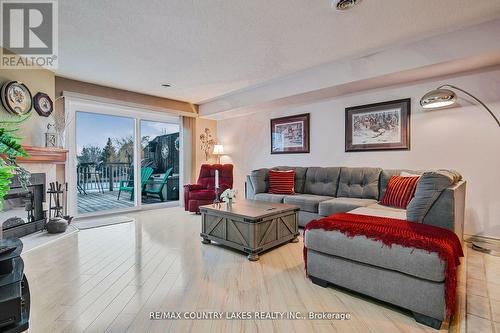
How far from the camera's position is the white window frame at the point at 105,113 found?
4.08 meters

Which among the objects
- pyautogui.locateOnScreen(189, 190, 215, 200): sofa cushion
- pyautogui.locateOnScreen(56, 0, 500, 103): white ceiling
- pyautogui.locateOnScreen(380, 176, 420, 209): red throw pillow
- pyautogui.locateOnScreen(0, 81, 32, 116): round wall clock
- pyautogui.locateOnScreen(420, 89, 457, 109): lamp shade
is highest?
pyautogui.locateOnScreen(56, 0, 500, 103): white ceiling

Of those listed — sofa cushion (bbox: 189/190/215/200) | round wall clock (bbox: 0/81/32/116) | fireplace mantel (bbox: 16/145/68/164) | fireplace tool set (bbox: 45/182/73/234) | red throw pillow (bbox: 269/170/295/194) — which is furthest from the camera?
sofa cushion (bbox: 189/190/215/200)

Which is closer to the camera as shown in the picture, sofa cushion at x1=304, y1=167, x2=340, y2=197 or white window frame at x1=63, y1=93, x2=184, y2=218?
sofa cushion at x1=304, y1=167, x2=340, y2=197

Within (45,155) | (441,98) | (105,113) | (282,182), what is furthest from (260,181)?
(105,113)

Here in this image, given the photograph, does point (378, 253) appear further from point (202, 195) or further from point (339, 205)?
point (202, 195)

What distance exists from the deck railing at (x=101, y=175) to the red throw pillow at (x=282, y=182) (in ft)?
10.0

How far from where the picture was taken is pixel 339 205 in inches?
124

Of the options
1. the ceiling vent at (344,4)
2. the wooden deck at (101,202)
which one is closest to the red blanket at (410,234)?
the ceiling vent at (344,4)

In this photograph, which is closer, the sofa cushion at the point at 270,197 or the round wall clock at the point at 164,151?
the sofa cushion at the point at 270,197

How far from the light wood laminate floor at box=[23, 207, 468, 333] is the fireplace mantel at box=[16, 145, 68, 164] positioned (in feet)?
3.73

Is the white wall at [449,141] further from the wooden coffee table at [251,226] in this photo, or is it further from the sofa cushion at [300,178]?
the wooden coffee table at [251,226]

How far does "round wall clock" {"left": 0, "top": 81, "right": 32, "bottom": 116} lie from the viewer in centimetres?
296

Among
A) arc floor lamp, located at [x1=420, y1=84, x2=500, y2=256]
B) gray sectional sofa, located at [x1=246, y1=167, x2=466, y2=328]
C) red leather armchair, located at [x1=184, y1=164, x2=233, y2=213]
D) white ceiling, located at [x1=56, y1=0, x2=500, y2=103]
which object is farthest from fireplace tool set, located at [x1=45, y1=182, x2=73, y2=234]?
arc floor lamp, located at [x1=420, y1=84, x2=500, y2=256]

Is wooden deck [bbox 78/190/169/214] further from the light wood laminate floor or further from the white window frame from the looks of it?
the light wood laminate floor
